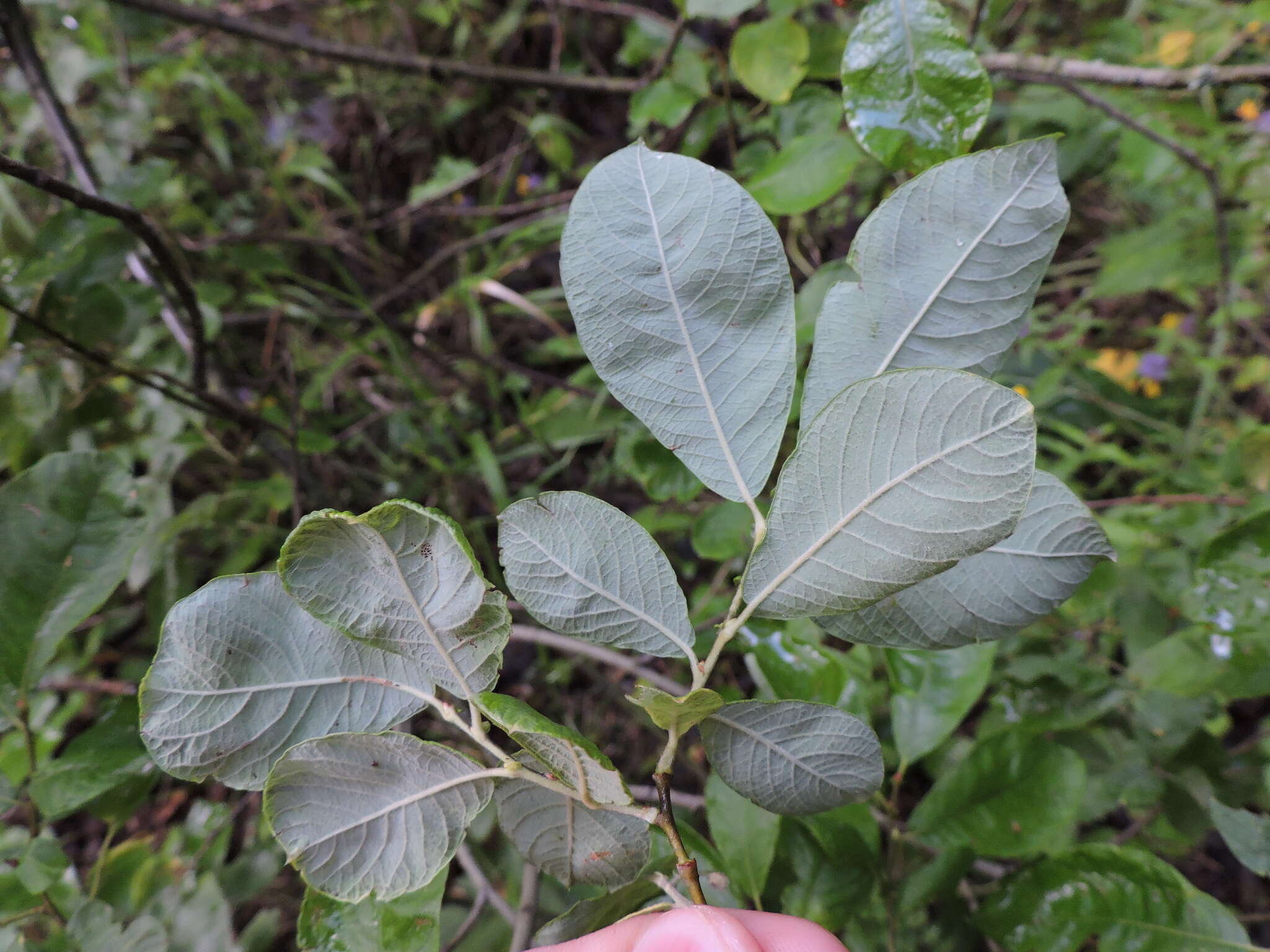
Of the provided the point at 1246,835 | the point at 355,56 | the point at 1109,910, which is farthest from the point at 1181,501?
the point at 355,56

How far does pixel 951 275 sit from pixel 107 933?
0.91m

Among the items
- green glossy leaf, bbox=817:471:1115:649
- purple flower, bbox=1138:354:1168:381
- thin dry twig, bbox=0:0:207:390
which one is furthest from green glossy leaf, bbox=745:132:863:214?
purple flower, bbox=1138:354:1168:381

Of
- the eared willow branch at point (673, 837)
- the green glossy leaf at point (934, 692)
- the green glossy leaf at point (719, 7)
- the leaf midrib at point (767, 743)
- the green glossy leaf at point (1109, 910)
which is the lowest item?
the green glossy leaf at point (1109, 910)

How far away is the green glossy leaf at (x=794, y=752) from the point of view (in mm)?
431

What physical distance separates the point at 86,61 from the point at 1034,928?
1.79 m

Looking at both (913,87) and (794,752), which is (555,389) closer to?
(913,87)

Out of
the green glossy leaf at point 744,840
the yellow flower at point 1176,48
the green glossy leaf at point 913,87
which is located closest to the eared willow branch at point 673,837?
the green glossy leaf at point 744,840

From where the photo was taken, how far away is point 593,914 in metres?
0.52

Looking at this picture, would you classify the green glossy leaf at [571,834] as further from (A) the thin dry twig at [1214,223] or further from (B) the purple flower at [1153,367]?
(B) the purple flower at [1153,367]

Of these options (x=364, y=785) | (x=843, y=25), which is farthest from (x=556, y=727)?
(x=843, y=25)

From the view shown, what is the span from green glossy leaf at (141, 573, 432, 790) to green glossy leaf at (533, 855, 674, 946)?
0.68ft

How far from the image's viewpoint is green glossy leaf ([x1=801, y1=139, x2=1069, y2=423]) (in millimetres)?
424

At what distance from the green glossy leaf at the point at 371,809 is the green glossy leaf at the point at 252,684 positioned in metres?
0.03

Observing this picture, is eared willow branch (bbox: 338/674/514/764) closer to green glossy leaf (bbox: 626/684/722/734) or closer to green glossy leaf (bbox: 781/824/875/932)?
green glossy leaf (bbox: 626/684/722/734)
